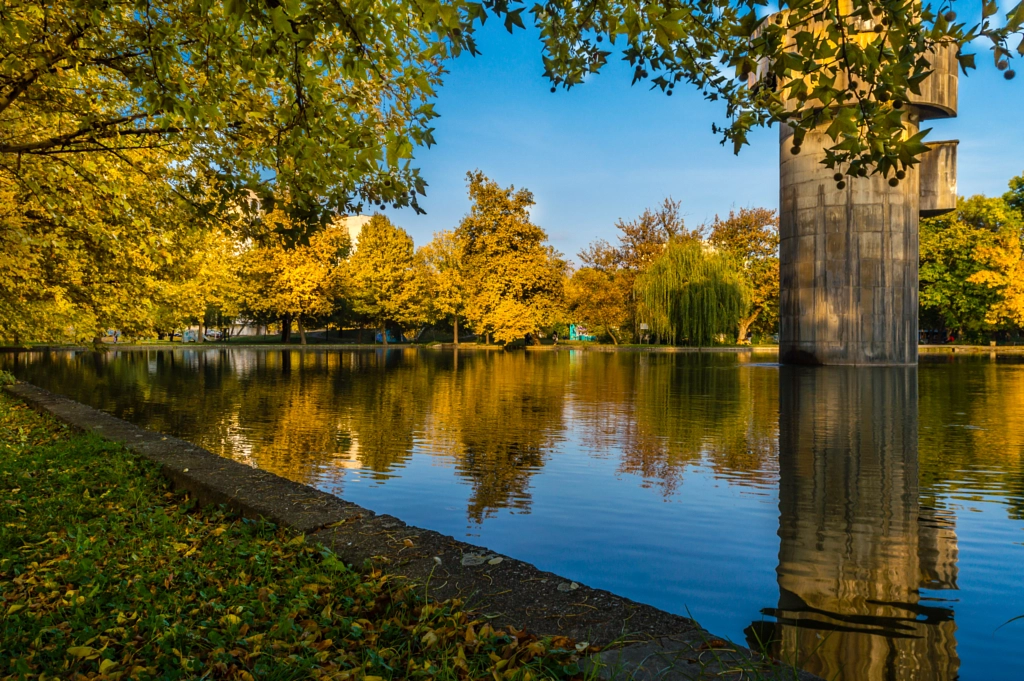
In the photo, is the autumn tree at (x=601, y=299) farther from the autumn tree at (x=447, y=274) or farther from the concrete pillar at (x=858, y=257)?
the concrete pillar at (x=858, y=257)

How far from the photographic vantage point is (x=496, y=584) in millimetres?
3209

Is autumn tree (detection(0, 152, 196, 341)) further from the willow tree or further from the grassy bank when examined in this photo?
the willow tree

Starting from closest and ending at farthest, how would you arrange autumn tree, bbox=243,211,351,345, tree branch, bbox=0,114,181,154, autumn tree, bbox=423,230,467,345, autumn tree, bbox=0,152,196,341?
tree branch, bbox=0,114,181,154 → autumn tree, bbox=0,152,196,341 → autumn tree, bbox=243,211,351,345 → autumn tree, bbox=423,230,467,345

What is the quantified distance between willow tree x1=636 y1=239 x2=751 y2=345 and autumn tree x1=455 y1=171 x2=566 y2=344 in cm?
1048

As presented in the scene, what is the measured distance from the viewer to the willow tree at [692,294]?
43438 millimetres

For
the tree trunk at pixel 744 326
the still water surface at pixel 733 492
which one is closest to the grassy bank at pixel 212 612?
the still water surface at pixel 733 492

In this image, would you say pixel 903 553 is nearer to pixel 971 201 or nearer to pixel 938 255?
pixel 938 255

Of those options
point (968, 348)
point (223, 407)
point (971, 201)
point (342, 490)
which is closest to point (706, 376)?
point (223, 407)

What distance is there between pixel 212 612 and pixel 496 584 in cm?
135

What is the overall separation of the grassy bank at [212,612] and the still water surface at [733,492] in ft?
4.68

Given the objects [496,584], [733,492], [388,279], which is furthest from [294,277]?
[496,584]

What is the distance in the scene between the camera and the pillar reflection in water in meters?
3.11

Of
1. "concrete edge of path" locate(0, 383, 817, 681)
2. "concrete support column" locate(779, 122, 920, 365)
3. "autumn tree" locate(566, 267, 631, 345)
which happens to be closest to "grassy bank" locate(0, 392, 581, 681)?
"concrete edge of path" locate(0, 383, 817, 681)

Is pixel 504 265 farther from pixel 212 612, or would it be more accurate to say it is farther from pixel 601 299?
pixel 212 612
